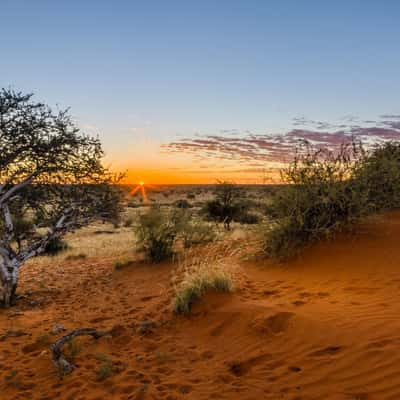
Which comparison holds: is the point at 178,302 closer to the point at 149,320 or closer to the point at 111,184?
the point at 149,320

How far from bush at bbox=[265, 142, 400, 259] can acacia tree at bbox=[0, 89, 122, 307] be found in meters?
4.61

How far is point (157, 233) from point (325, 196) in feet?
16.6

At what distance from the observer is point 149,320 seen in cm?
645

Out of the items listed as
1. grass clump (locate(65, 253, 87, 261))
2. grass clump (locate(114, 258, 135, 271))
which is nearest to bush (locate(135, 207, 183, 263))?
grass clump (locate(114, 258, 135, 271))

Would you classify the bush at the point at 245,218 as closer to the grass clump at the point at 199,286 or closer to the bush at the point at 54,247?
the bush at the point at 54,247

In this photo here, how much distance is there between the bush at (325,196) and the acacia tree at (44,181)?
461 cm

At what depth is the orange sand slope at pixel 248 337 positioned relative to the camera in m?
3.87

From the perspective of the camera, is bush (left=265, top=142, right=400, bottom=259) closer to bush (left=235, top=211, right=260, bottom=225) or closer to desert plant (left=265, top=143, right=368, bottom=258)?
desert plant (left=265, top=143, right=368, bottom=258)

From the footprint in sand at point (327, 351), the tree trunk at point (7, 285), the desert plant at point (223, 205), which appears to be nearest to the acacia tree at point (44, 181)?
the tree trunk at point (7, 285)

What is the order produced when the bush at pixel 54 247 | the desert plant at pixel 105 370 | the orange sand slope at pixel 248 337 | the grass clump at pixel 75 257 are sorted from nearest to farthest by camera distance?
the orange sand slope at pixel 248 337
the desert plant at pixel 105 370
the grass clump at pixel 75 257
the bush at pixel 54 247

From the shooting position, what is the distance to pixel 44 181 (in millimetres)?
9523

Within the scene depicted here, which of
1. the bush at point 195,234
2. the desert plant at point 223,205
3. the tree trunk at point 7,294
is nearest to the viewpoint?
the tree trunk at point 7,294

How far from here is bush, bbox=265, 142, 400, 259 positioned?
8.42m

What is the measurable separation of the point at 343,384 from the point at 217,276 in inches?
134
